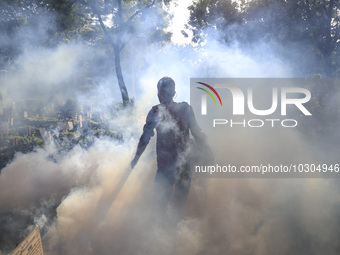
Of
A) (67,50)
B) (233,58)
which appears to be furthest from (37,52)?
(233,58)

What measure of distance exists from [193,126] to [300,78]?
13745mm

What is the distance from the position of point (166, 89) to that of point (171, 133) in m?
0.65

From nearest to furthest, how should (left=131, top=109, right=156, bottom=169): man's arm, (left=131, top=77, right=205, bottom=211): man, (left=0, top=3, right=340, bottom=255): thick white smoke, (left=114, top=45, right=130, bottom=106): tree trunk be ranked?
1. (left=0, top=3, right=340, bottom=255): thick white smoke
2. (left=131, top=77, right=205, bottom=211): man
3. (left=131, top=109, right=156, bottom=169): man's arm
4. (left=114, top=45, right=130, bottom=106): tree trunk

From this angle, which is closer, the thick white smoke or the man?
the thick white smoke

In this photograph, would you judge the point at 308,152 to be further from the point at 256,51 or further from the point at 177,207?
the point at 256,51

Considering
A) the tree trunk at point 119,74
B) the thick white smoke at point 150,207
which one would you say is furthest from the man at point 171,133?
the tree trunk at point 119,74

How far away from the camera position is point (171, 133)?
12.9 ft

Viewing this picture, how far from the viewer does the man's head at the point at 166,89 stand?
12.4 feet

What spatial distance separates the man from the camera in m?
3.88

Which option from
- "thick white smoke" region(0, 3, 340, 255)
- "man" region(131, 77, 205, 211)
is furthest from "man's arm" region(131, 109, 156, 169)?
"thick white smoke" region(0, 3, 340, 255)

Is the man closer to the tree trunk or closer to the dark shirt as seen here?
the dark shirt

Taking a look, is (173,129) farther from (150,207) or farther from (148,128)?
(150,207)

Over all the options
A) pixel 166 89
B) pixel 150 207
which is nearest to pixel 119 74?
pixel 150 207

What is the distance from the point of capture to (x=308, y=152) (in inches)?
307
